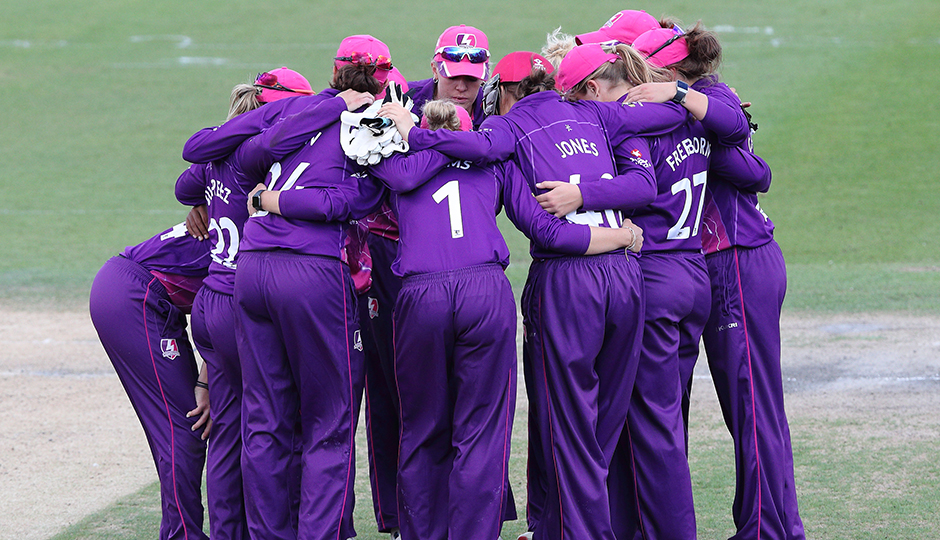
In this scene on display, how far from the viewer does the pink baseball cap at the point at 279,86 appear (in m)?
4.82

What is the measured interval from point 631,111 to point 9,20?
2539 cm

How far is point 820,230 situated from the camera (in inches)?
495

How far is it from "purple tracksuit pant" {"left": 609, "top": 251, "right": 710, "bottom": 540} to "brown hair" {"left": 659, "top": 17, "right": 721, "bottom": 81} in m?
0.88

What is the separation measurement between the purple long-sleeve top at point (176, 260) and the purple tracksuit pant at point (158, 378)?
2.7 inches

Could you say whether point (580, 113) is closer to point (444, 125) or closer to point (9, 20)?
point (444, 125)

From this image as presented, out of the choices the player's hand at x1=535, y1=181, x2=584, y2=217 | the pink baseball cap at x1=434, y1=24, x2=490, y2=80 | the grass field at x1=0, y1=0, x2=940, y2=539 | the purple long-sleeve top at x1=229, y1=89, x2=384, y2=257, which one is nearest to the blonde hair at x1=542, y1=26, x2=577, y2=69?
the pink baseball cap at x1=434, y1=24, x2=490, y2=80

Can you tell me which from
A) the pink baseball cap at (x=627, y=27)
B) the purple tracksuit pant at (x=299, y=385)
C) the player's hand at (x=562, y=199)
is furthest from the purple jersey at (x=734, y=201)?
the purple tracksuit pant at (x=299, y=385)

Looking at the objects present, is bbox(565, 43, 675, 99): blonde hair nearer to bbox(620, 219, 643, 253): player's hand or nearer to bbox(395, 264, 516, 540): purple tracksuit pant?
bbox(620, 219, 643, 253): player's hand

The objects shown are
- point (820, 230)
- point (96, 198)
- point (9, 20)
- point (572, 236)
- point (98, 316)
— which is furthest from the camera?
point (9, 20)

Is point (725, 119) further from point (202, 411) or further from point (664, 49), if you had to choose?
point (202, 411)

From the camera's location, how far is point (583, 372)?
4324 millimetres

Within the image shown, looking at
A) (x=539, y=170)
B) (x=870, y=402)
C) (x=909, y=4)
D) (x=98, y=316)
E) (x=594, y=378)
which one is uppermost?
(x=909, y=4)

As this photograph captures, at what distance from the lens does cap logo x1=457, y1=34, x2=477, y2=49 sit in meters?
5.08

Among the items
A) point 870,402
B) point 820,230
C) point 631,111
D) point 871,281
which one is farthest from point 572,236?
point 820,230
